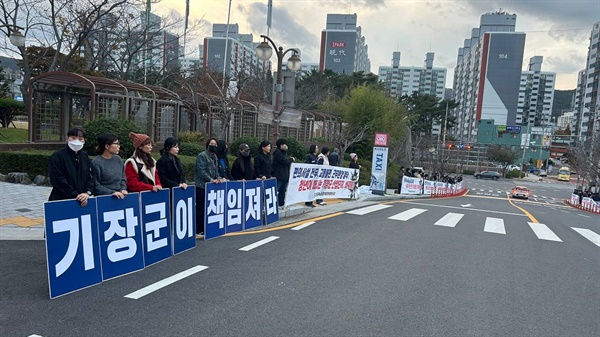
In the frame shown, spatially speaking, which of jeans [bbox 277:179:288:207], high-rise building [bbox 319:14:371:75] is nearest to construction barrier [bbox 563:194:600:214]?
jeans [bbox 277:179:288:207]

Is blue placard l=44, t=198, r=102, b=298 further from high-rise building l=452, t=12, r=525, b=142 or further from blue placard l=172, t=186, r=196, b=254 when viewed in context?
high-rise building l=452, t=12, r=525, b=142

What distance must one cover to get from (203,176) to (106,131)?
7118mm

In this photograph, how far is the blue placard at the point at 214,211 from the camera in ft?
24.6

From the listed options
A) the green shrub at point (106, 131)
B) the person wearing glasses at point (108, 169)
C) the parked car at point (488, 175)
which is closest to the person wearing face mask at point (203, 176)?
the person wearing glasses at point (108, 169)

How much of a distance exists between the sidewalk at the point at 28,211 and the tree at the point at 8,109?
61.3 feet

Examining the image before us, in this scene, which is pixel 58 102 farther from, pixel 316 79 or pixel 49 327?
pixel 316 79

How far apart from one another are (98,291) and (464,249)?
6248 millimetres

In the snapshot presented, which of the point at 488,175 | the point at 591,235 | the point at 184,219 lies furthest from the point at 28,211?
the point at 488,175

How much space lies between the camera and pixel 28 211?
8.70 metres

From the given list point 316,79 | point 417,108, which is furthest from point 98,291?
Result: point 417,108

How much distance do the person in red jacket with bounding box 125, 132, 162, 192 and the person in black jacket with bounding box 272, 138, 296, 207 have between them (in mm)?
4347

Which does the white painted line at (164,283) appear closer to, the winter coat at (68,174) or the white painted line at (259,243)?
the white painted line at (259,243)

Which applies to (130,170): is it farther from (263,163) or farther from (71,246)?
(263,163)

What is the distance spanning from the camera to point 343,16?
131750 mm
